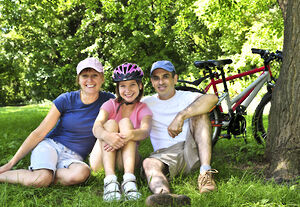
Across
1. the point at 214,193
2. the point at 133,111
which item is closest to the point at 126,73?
the point at 133,111

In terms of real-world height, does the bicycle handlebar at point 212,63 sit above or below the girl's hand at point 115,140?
above

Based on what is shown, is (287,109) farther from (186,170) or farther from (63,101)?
(63,101)

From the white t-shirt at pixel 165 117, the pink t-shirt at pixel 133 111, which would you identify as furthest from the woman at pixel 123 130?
→ the white t-shirt at pixel 165 117

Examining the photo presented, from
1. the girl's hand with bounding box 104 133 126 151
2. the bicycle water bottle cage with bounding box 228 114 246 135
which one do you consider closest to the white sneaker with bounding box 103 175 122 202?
the girl's hand with bounding box 104 133 126 151

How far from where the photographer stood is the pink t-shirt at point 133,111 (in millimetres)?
Result: 3256

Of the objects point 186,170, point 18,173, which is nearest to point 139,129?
point 186,170

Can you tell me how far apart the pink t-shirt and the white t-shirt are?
133mm

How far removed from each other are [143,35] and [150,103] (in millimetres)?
14488

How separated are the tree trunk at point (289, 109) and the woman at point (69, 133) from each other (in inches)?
72.3

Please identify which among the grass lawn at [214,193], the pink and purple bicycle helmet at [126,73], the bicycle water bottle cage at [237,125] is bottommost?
the grass lawn at [214,193]

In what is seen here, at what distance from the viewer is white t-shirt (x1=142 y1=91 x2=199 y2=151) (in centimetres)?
333

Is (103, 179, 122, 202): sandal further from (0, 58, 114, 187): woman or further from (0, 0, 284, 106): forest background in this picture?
(0, 0, 284, 106): forest background

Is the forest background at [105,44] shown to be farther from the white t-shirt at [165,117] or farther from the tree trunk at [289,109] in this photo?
the white t-shirt at [165,117]

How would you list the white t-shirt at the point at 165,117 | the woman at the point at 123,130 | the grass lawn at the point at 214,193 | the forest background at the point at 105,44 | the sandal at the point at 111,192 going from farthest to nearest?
the forest background at the point at 105,44, the white t-shirt at the point at 165,117, the woman at the point at 123,130, the sandal at the point at 111,192, the grass lawn at the point at 214,193
